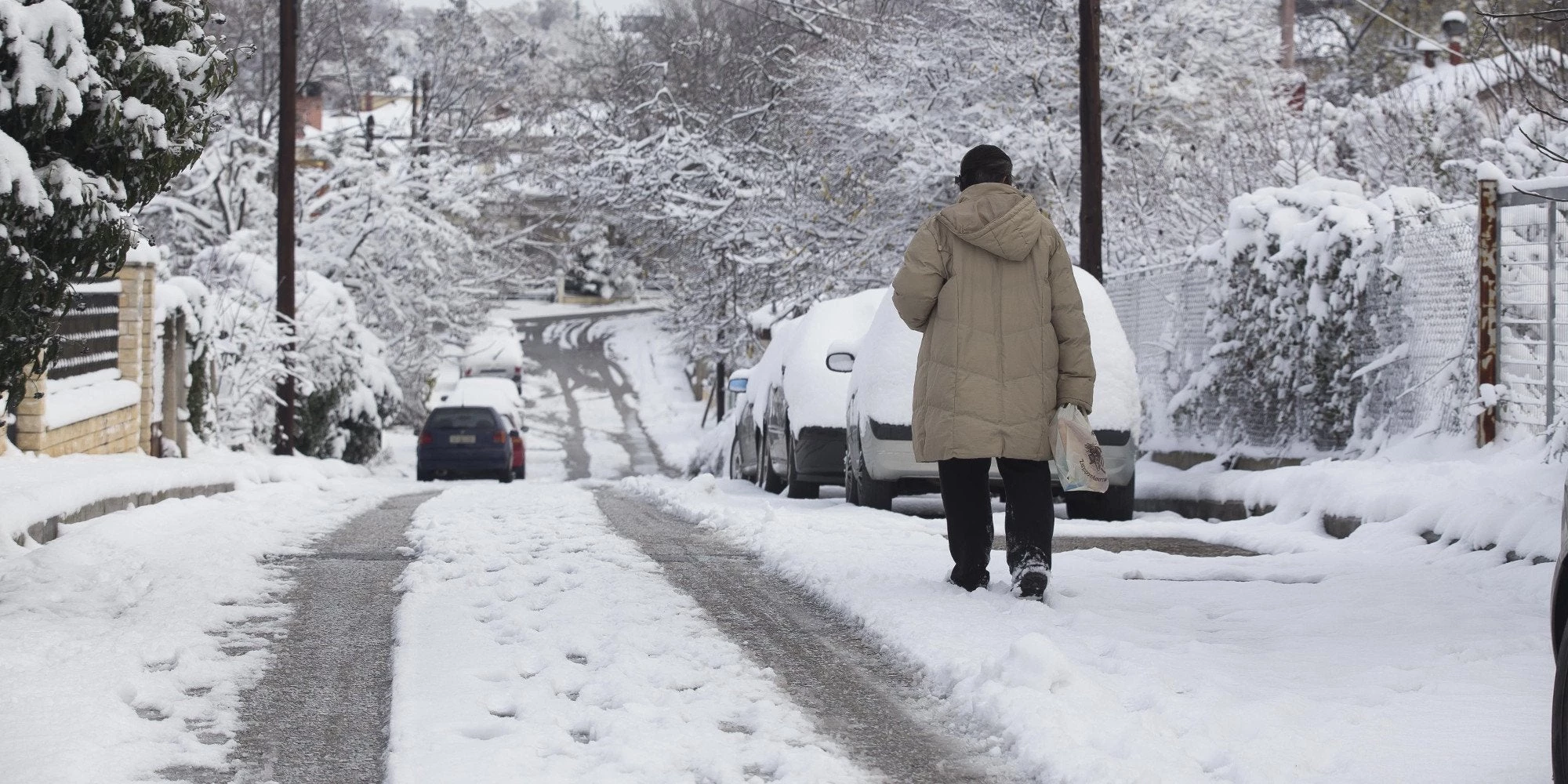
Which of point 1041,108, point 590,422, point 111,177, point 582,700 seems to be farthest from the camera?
point 590,422

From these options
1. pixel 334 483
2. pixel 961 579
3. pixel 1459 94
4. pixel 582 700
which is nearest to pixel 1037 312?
pixel 961 579

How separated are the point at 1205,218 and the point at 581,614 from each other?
1437cm

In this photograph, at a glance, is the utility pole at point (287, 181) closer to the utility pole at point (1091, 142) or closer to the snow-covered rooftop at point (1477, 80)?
the utility pole at point (1091, 142)

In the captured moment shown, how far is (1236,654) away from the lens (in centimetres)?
564

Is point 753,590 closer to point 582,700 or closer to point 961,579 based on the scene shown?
point 961,579

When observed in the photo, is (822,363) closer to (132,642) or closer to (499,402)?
(132,642)

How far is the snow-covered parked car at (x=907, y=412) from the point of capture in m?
10.6

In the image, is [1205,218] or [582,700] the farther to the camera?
[1205,218]

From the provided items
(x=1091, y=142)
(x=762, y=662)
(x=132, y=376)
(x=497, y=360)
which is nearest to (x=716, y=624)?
(x=762, y=662)

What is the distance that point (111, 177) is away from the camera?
22.6 ft

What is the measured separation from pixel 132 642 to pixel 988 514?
3.20 m

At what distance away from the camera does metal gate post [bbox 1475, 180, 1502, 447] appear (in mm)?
10555

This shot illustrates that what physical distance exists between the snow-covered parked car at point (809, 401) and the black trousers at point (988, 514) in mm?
5144

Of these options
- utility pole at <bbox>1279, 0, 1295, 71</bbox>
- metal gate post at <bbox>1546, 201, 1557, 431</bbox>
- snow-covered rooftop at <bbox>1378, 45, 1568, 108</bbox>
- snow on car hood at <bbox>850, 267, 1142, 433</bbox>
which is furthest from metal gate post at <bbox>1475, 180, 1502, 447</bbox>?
utility pole at <bbox>1279, 0, 1295, 71</bbox>
